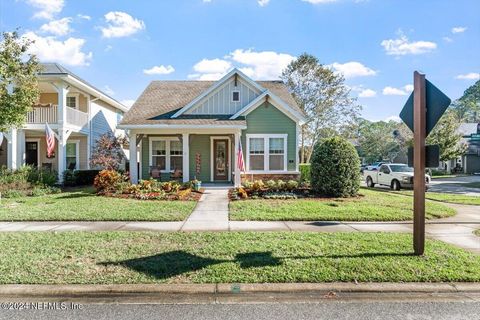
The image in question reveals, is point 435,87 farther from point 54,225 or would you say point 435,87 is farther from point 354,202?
point 54,225

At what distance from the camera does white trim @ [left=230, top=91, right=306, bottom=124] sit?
1735cm

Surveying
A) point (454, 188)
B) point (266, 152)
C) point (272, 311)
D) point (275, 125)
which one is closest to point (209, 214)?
point (272, 311)

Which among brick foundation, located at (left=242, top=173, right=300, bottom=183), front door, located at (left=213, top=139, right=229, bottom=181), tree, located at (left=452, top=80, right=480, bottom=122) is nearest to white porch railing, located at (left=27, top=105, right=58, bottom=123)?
front door, located at (left=213, top=139, right=229, bottom=181)

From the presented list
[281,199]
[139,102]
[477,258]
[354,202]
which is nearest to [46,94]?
[139,102]

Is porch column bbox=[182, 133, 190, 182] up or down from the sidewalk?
up

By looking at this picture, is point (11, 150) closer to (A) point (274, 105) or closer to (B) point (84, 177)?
(B) point (84, 177)

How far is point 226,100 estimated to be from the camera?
59.8ft

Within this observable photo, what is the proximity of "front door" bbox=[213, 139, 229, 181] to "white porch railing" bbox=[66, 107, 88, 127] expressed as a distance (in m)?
8.87

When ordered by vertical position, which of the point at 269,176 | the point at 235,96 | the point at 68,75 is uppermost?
the point at 68,75

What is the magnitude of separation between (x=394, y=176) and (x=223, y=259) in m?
17.0

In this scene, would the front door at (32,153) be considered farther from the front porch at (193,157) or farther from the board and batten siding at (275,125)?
the board and batten siding at (275,125)

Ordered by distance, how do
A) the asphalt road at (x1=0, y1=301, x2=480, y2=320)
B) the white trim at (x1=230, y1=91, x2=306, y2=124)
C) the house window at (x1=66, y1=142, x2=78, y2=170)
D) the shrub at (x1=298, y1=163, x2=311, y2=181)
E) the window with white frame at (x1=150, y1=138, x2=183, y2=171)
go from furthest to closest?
the house window at (x1=66, y1=142, x2=78, y2=170), the window with white frame at (x1=150, y1=138, x2=183, y2=171), the shrub at (x1=298, y1=163, x2=311, y2=181), the white trim at (x1=230, y1=91, x2=306, y2=124), the asphalt road at (x1=0, y1=301, x2=480, y2=320)

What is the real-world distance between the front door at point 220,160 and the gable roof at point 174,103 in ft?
5.37

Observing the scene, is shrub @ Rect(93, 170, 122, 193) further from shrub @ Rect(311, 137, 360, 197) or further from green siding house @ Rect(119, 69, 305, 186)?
shrub @ Rect(311, 137, 360, 197)
